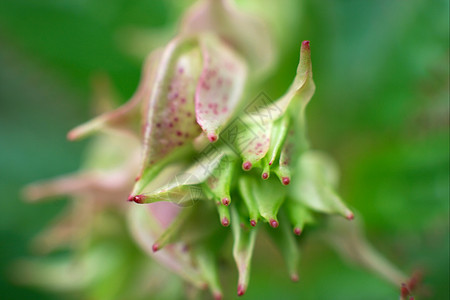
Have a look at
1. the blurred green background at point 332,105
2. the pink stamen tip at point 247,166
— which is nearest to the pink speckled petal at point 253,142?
the pink stamen tip at point 247,166

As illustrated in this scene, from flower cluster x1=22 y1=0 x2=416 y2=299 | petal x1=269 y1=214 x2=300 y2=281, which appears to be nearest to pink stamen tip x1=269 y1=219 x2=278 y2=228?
flower cluster x1=22 y1=0 x2=416 y2=299

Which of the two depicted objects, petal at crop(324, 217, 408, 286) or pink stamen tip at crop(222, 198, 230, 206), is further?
petal at crop(324, 217, 408, 286)

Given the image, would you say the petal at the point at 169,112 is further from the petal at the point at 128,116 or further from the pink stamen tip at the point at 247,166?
the pink stamen tip at the point at 247,166

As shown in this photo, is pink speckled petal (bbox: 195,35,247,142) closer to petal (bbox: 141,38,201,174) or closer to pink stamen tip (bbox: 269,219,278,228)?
petal (bbox: 141,38,201,174)

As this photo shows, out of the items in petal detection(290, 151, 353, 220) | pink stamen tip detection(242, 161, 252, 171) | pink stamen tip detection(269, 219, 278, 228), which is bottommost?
petal detection(290, 151, 353, 220)

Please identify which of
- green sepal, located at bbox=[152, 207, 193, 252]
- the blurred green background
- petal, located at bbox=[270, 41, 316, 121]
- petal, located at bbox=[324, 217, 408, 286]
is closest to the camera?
petal, located at bbox=[270, 41, 316, 121]

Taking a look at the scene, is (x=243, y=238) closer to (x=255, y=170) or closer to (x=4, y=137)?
(x=255, y=170)
